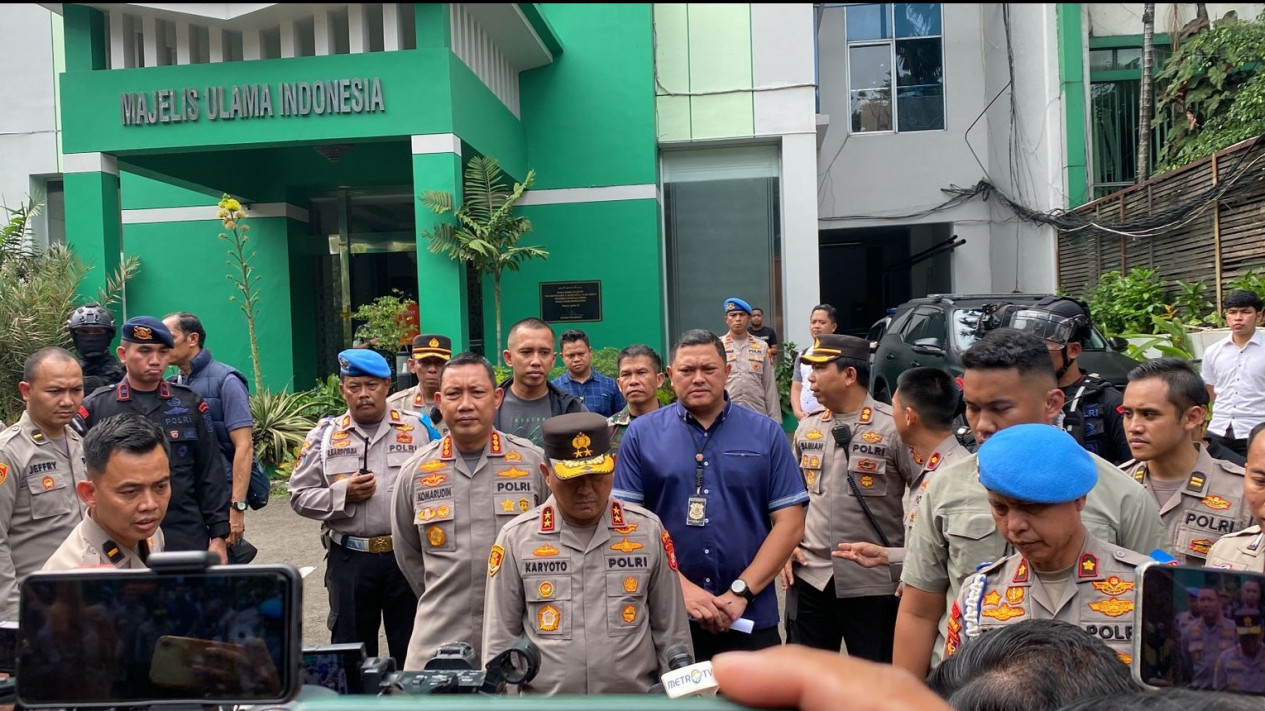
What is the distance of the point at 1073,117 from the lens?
1564cm

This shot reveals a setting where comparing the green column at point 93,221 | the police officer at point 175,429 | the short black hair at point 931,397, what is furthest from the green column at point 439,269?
the short black hair at point 931,397

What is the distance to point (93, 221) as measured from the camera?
1091 cm

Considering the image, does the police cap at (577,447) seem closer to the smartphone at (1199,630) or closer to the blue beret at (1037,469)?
the blue beret at (1037,469)

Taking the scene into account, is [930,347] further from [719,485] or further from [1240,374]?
[719,485]

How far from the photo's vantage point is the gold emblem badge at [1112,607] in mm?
2266

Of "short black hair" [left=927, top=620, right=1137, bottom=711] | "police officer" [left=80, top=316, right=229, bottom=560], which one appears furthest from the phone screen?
"police officer" [left=80, top=316, right=229, bottom=560]

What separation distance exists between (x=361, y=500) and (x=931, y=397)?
2693mm

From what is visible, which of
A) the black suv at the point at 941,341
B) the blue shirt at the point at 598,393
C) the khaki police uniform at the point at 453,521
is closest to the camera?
the khaki police uniform at the point at 453,521

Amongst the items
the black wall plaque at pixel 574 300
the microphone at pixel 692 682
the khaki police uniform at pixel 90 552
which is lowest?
the khaki police uniform at pixel 90 552

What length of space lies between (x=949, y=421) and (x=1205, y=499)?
0.93 meters

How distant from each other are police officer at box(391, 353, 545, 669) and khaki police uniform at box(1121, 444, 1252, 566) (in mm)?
2407

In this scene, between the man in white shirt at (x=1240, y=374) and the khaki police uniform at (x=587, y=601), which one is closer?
the khaki police uniform at (x=587, y=601)

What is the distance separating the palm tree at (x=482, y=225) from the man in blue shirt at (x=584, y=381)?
4.44 meters

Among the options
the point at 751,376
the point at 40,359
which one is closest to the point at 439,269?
the point at 751,376
